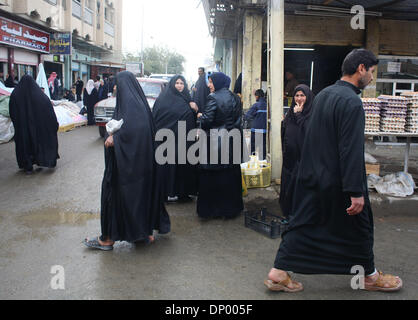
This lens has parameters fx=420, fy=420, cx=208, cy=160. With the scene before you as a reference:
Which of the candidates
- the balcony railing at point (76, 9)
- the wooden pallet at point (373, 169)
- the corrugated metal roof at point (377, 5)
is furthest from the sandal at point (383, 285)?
the balcony railing at point (76, 9)

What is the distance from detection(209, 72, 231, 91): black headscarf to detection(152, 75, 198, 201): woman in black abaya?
98 cm

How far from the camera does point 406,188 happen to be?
624 cm

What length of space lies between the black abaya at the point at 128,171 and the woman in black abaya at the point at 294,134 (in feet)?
5.22

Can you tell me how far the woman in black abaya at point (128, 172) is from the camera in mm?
4094

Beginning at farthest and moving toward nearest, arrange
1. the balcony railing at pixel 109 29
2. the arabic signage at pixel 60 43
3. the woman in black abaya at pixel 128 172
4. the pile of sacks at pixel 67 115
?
the balcony railing at pixel 109 29 < the arabic signage at pixel 60 43 < the pile of sacks at pixel 67 115 < the woman in black abaya at pixel 128 172

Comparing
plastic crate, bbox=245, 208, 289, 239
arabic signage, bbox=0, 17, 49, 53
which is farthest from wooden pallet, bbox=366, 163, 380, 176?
arabic signage, bbox=0, 17, 49, 53

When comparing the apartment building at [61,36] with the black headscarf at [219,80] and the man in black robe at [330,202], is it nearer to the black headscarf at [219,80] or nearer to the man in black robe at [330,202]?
the black headscarf at [219,80]

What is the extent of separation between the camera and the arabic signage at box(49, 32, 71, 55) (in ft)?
68.6

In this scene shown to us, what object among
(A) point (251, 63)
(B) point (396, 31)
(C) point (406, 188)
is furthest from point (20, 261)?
(B) point (396, 31)

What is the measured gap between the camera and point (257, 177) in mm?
6652

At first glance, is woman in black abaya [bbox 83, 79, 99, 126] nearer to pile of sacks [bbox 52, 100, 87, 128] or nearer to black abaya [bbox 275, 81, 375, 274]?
pile of sacks [bbox 52, 100, 87, 128]

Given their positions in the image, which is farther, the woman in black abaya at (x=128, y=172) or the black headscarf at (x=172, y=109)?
the black headscarf at (x=172, y=109)
